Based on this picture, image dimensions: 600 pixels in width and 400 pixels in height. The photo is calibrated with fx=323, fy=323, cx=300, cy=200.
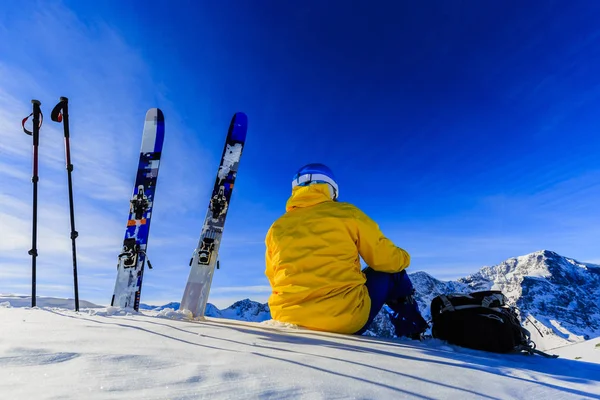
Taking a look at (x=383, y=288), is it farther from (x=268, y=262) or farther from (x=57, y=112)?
(x=57, y=112)

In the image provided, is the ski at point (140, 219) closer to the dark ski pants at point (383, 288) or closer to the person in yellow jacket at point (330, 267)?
the person in yellow jacket at point (330, 267)

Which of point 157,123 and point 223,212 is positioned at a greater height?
point 157,123

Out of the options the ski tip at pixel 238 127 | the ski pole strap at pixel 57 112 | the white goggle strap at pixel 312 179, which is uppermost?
the ski tip at pixel 238 127

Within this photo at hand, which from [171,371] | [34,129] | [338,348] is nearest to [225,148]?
[34,129]

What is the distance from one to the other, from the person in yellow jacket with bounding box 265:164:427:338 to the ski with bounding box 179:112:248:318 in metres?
2.87

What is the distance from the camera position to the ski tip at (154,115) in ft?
25.8

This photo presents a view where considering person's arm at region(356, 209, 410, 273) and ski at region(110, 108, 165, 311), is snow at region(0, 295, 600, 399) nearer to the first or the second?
person's arm at region(356, 209, 410, 273)

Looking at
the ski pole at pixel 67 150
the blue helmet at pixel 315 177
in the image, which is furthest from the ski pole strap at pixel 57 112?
the blue helmet at pixel 315 177

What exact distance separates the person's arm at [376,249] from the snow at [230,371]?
117 cm

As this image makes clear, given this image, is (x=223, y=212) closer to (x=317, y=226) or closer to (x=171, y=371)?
(x=317, y=226)

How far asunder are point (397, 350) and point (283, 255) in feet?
4.84

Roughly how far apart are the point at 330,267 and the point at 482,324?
164 cm

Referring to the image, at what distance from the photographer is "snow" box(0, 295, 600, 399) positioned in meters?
1.29

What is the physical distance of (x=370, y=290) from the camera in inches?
147
